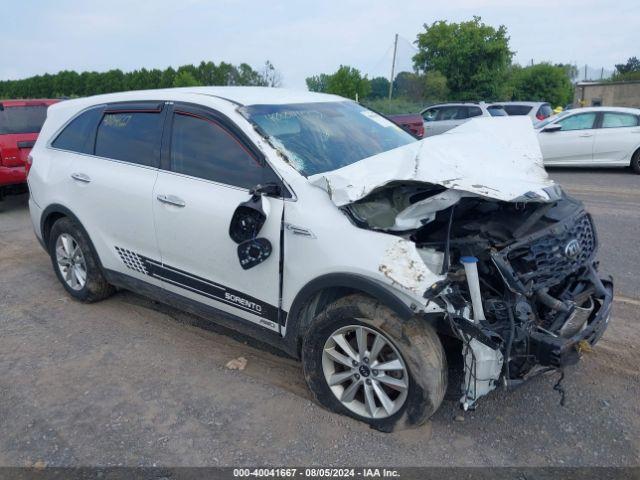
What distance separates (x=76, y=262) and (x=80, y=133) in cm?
114

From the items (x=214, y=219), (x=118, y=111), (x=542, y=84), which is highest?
(x=542, y=84)

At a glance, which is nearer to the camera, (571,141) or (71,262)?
(71,262)

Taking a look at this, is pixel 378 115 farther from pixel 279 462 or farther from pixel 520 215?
A: pixel 279 462

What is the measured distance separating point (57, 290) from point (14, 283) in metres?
0.60

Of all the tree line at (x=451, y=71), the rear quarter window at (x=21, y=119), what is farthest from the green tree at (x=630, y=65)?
the rear quarter window at (x=21, y=119)

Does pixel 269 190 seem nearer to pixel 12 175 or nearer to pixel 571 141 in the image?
pixel 12 175

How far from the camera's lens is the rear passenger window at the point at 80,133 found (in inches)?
181

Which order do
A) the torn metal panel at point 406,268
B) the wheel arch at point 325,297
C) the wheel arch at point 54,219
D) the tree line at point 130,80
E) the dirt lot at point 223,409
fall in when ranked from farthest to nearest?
the tree line at point 130,80, the wheel arch at point 54,219, the dirt lot at point 223,409, the wheel arch at point 325,297, the torn metal panel at point 406,268

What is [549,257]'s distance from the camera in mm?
2916

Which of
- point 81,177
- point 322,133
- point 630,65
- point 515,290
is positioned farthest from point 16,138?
point 630,65

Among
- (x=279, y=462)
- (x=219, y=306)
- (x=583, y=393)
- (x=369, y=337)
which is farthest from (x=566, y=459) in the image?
(x=219, y=306)

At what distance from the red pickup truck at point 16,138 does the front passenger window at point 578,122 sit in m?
10.7

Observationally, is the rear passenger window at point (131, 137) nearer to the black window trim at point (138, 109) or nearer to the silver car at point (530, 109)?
the black window trim at point (138, 109)

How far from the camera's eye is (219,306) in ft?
12.1
